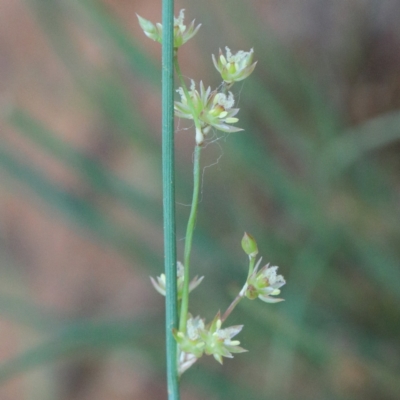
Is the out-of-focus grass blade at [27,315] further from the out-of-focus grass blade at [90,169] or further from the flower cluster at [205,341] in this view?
the flower cluster at [205,341]

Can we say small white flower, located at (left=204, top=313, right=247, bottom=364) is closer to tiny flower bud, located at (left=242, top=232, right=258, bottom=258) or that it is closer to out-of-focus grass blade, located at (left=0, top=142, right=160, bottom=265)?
tiny flower bud, located at (left=242, top=232, right=258, bottom=258)

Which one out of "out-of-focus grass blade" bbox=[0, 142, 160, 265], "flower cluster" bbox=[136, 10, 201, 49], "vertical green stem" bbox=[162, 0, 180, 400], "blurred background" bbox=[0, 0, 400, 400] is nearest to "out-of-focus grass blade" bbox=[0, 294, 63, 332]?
"blurred background" bbox=[0, 0, 400, 400]

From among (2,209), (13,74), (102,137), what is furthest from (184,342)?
(13,74)

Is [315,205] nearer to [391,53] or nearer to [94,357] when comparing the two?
[391,53]

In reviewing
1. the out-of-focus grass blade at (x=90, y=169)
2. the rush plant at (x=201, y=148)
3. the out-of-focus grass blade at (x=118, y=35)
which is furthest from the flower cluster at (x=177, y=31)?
the out-of-focus grass blade at (x=90, y=169)

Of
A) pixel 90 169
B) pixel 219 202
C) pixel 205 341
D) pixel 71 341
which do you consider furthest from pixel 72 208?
pixel 205 341

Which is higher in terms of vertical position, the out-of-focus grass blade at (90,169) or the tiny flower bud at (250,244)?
the out-of-focus grass blade at (90,169)

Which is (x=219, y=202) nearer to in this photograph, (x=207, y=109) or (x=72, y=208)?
(x=72, y=208)
